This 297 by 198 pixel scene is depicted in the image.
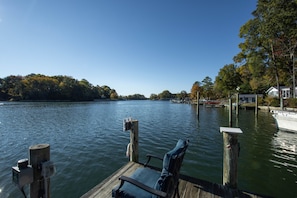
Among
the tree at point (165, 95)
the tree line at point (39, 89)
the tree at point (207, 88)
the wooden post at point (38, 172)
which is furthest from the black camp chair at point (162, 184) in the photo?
the tree at point (165, 95)

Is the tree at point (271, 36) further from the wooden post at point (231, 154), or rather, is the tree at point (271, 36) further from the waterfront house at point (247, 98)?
the wooden post at point (231, 154)

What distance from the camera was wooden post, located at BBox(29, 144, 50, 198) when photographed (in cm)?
163

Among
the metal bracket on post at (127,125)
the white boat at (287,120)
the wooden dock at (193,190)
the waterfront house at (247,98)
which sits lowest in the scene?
the wooden dock at (193,190)

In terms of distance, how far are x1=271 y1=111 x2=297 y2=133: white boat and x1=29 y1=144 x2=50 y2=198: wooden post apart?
39.8ft

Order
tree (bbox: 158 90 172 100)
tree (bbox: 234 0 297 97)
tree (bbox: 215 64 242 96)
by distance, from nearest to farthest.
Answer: tree (bbox: 234 0 297 97)
tree (bbox: 215 64 242 96)
tree (bbox: 158 90 172 100)

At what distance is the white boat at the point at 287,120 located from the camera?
360 inches

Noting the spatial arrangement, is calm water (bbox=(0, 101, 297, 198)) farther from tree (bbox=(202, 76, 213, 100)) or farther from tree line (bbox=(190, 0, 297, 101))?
→ tree (bbox=(202, 76, 213, 100))

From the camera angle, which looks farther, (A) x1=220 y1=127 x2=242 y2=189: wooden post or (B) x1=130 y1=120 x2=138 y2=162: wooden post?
(B) x1=130 y1=120 x2=138 y2=162: wooden post

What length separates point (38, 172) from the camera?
64.8 inches

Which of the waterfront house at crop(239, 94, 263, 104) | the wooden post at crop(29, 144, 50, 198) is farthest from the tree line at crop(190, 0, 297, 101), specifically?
the wooden post at crop(29, 144, 50, 198)

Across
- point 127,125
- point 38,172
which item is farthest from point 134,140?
point 38,172

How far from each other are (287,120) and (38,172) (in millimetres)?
12479

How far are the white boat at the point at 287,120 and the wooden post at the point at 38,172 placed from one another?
1212 cm

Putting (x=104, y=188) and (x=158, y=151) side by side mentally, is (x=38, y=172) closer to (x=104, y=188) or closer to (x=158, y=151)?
(x=104, y=188)
